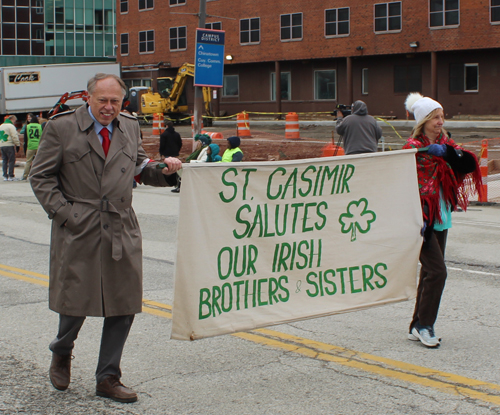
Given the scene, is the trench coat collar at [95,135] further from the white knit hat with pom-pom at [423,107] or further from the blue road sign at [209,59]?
the blue road sign at [209,59]

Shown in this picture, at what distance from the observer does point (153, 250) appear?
9.80m

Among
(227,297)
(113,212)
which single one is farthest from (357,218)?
(113,212)

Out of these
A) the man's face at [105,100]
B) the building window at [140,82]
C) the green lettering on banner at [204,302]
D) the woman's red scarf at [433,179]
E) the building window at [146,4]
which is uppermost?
the building window at [146,4]

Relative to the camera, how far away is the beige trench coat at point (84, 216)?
4074 millimetres

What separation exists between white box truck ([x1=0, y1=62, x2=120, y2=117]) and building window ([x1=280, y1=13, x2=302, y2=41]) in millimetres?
11691

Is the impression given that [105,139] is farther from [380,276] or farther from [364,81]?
[364,81]

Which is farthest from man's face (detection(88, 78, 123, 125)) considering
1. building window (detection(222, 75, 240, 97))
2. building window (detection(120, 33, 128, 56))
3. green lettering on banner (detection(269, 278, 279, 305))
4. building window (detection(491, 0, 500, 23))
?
building window (detection(120, 33, 128, 56))

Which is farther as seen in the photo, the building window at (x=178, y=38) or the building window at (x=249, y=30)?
the building window at (x=178, y=38)

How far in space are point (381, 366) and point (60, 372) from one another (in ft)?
6.98

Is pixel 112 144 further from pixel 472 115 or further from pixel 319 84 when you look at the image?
pixel 319 84

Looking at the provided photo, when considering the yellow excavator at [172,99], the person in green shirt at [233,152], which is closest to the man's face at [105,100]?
the person in green shirt at [233,152]

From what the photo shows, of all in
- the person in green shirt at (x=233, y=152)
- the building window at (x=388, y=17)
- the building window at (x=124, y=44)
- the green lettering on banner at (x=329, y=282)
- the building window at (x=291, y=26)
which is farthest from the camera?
the building window at (x=124, y=44)

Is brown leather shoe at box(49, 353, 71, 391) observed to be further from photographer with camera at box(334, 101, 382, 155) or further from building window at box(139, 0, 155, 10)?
building window at box(139, 0, 155, 10)

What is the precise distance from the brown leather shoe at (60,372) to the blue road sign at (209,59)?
16301 mm
